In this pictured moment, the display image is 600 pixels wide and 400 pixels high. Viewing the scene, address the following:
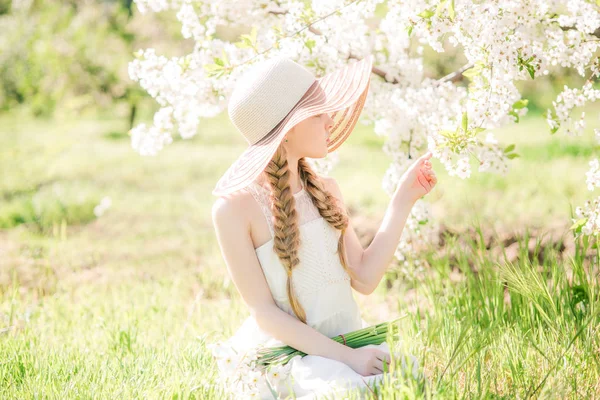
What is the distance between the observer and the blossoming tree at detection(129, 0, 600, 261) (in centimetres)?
250

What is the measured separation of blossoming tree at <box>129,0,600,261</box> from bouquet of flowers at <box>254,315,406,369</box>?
68 cm

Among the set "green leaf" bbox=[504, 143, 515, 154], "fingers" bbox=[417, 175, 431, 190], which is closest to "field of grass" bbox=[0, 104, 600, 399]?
"green leaf" bbox=[504, 143, 515, 154]

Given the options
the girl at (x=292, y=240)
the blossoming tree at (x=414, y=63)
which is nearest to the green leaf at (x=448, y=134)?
the blossoming tree at (x=414, y=63)

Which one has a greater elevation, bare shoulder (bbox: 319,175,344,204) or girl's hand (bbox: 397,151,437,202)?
girl's hand (bbox: 397,151,437,202)

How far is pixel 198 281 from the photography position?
4.73 metres

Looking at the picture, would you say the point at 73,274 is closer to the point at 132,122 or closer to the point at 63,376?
the point at 63,376

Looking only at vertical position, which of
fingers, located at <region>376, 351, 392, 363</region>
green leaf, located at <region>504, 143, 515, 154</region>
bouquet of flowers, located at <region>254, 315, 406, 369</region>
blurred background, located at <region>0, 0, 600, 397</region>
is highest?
green leaf, located at <region>504, 143, 515, 154</region>

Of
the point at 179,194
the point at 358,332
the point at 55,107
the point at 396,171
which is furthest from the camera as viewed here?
the point at 55,107

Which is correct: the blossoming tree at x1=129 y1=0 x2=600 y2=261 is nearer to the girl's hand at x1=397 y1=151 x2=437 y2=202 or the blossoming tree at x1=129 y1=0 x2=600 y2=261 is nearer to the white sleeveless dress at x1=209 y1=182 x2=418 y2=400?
the girl's hand at x1=397 y1=151 x2=437 y2=202

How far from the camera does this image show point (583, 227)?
8.47 ft

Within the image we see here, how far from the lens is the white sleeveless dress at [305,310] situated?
221 cm

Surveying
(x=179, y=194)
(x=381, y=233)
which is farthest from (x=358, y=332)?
(x=179, y=194)

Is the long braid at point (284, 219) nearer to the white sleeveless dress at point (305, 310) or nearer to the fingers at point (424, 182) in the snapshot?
the white sleeveless dress at point (305, 310)

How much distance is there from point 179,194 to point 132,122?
3.71 metres
